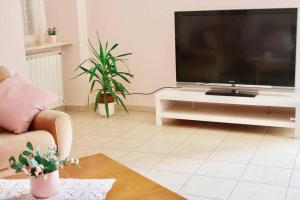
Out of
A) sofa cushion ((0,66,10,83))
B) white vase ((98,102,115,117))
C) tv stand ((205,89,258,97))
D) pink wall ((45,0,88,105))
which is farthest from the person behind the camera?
pink wall ((45,0,88,105))

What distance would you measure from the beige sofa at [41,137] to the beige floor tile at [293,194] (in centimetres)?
151

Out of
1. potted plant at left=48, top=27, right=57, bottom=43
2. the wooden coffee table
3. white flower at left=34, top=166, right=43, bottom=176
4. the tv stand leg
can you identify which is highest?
potted plant at left=48, top=27, right=57, bottom=43

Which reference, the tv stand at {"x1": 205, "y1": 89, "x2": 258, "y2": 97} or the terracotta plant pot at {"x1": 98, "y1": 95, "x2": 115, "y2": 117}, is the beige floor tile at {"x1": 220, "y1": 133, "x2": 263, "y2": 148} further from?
the terracotta plant pot at {"x1": 98, "y1": 95, "x2": 115, "y2": 117}

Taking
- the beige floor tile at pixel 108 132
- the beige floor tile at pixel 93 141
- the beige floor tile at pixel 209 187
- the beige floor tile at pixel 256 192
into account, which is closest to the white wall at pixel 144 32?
the beige floor tile at pixel 108 132

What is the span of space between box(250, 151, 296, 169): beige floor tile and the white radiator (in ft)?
8.10

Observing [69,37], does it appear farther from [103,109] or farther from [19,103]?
[19,103]

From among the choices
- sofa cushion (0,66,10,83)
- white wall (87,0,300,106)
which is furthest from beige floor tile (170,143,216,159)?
sofa cushion (0,66,10,83)

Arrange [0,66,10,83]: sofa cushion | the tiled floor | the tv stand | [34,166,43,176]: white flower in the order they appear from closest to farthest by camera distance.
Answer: [34,166,43,176]: white flower
the tiled floor
[0,66,10,83]: sofa cushion
the tv stand

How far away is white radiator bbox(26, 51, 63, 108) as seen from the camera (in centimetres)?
491

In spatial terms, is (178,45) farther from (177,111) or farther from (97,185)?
(97,185)

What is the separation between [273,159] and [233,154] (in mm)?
323

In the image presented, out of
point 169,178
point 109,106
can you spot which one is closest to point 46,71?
point 109,106

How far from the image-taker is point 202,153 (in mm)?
3760

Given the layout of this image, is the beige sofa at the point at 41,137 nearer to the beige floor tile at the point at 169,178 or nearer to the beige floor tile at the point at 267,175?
the beige floor tile at the point at 169,178
